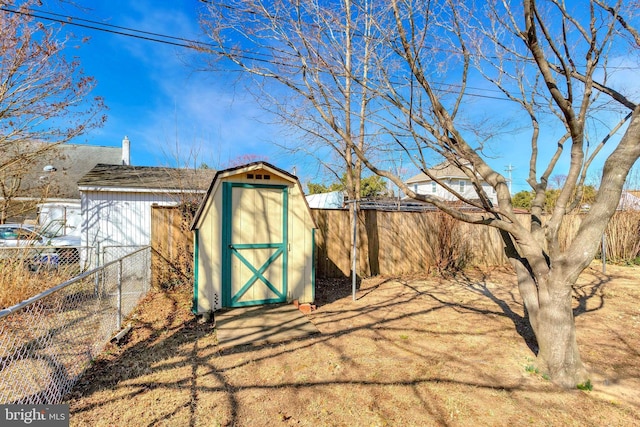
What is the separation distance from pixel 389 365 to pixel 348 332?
102 cm

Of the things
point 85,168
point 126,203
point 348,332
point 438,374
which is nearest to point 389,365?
point 438,374

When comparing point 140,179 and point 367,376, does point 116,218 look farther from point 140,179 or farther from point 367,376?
point 367,376

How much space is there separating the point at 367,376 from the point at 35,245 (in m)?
6.52

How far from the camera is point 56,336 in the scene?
386 cm

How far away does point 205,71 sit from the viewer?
461 centimetres

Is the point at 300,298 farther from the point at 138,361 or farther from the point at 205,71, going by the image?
the point at 205,71

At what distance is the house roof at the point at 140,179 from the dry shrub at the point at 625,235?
1237cm

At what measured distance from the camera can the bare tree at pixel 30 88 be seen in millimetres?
5258

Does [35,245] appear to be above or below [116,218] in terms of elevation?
below

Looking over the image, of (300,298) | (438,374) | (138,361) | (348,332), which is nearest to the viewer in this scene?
(438,374)

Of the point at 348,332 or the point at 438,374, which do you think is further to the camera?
the point at 348,332

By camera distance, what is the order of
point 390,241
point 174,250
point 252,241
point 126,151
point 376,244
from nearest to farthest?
1. point 252,241
2. point 174,250
3. point 376,244
4. point 390,241
5. point 126,151

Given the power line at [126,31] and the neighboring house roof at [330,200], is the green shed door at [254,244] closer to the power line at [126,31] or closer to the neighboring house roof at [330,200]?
the power line at [126,31]

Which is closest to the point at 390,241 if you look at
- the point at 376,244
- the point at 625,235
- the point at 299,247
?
the point at 376,244
